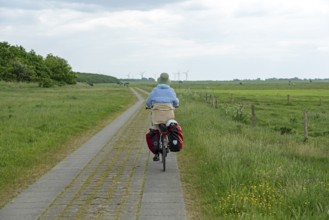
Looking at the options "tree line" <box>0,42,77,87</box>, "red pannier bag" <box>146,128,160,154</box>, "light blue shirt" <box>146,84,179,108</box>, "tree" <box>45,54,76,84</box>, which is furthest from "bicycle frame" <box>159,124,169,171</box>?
"tree" <box>45,54,76,84</box>

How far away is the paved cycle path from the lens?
596 centimetres

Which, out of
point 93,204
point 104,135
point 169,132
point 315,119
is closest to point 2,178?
point 93,204

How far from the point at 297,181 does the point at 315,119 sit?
23.8 metres

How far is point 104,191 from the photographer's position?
7.20 m

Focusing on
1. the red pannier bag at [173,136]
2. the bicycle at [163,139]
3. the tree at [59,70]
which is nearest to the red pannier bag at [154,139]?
the bicycle at [163,139]

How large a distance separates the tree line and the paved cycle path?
7900 cm

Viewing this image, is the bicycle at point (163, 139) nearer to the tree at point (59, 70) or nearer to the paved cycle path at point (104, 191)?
the paved cycle path at point (104, 191)

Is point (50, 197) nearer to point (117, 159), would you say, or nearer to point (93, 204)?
point (93, 204)

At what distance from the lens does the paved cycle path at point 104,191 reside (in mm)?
5959

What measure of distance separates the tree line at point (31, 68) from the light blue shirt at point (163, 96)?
8017 cm

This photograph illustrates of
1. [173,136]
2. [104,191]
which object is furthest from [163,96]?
[104,191]

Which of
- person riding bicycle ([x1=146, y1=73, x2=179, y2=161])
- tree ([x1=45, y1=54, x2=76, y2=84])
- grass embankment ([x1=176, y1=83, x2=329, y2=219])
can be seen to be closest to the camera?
grass embankment ([x1=176, y1=83, x2=329, y2=219])

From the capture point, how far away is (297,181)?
6770 mm

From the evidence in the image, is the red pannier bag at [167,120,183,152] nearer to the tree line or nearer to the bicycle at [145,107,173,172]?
the bicycle at [145,107,173,172]
